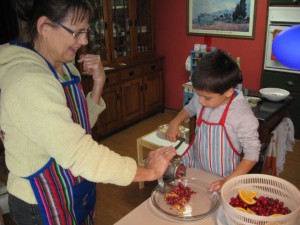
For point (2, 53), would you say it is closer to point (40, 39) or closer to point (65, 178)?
point (40, 39)

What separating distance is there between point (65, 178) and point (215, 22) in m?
3.05

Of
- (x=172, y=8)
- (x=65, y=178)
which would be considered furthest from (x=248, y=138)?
(x=172, y=8)

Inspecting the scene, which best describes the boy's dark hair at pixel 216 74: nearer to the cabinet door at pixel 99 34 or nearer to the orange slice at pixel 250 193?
the orange slice at pixel 250 193

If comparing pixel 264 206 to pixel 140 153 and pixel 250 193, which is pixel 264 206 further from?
pixel 140 153

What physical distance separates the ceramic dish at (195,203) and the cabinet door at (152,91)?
278cm

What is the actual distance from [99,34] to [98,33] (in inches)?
0.6

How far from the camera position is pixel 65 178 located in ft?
3.40

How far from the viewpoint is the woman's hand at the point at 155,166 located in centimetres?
95

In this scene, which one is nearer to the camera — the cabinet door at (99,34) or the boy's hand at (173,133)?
the boy's hand at (173,133)

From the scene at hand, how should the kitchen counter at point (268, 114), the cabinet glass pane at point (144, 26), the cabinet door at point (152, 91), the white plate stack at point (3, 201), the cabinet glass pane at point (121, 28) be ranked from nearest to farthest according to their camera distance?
the kitchen counter at point (268, 114) < the white plate stack at point (3, 201) < the cabinet glass pane at point (121, 28) < the cabinet glass pane at point (144, 26) < the cabinet door at point (152, 91)

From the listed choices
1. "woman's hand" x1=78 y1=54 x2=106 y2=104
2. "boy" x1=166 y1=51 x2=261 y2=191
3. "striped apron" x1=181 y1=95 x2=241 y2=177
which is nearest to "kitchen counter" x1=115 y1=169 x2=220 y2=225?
"boy" x1=166 y1=51 x2=261 y2=191

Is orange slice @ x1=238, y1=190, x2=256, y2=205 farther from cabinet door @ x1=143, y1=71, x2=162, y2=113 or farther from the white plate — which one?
cabinet door @ x1=143, y1=71, x2=162, y2=113

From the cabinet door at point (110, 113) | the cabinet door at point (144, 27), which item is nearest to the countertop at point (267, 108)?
the cabinet door at point (110, 113)

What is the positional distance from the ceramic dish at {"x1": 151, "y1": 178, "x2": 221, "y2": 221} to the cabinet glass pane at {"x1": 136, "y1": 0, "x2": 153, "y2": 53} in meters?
2.84
